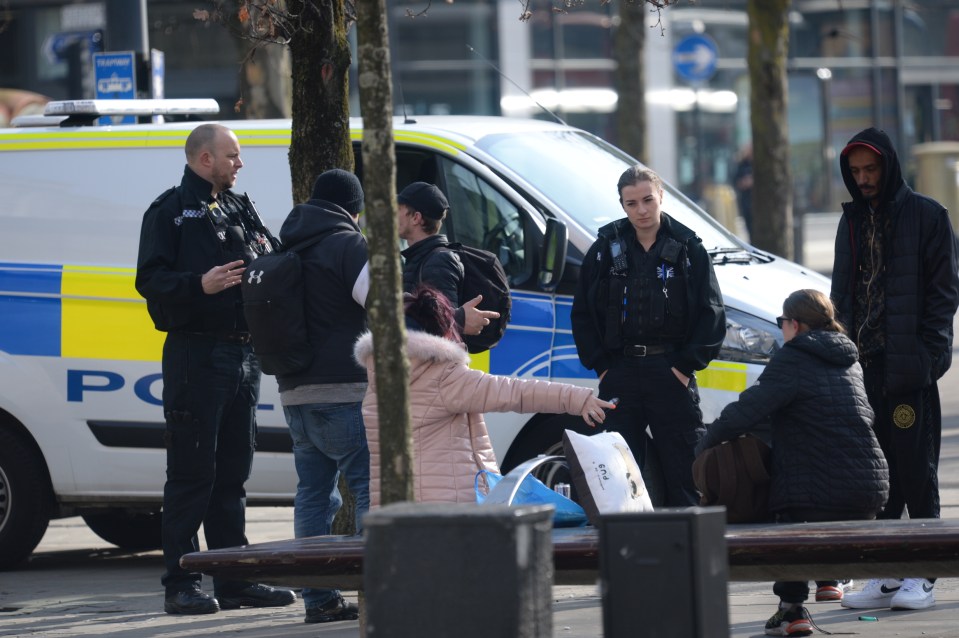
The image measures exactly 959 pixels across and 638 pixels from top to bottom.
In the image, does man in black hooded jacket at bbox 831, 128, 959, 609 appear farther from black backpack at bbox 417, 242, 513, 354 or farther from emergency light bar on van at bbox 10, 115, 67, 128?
emergency light bar on van at bbox 10, 115, 67, 128

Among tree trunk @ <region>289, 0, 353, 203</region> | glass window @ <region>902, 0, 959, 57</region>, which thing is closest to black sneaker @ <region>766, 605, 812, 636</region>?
tree trunk @ <region>289, 0, 353, 203</region>

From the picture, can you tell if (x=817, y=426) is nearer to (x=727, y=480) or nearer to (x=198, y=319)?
(x=727, y=480)

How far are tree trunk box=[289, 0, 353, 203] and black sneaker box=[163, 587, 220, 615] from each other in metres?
1.77

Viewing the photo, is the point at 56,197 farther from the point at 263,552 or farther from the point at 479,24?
the point at 479,24

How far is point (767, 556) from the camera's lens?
470 cm

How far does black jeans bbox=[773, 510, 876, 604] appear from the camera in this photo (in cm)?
546

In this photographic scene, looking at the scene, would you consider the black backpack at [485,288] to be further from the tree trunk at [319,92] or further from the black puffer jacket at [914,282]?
the black puffer jacket at [914,282]

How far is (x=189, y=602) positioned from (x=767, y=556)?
2831 mm

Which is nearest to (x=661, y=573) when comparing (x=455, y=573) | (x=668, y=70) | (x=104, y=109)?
(x=455, y=573)

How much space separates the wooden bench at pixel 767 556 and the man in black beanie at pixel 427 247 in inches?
52.5

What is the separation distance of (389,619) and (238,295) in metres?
2.90

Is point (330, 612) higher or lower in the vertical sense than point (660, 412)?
lower

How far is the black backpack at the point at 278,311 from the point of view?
19.4 ft

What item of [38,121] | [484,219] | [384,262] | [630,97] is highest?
[630,97]
